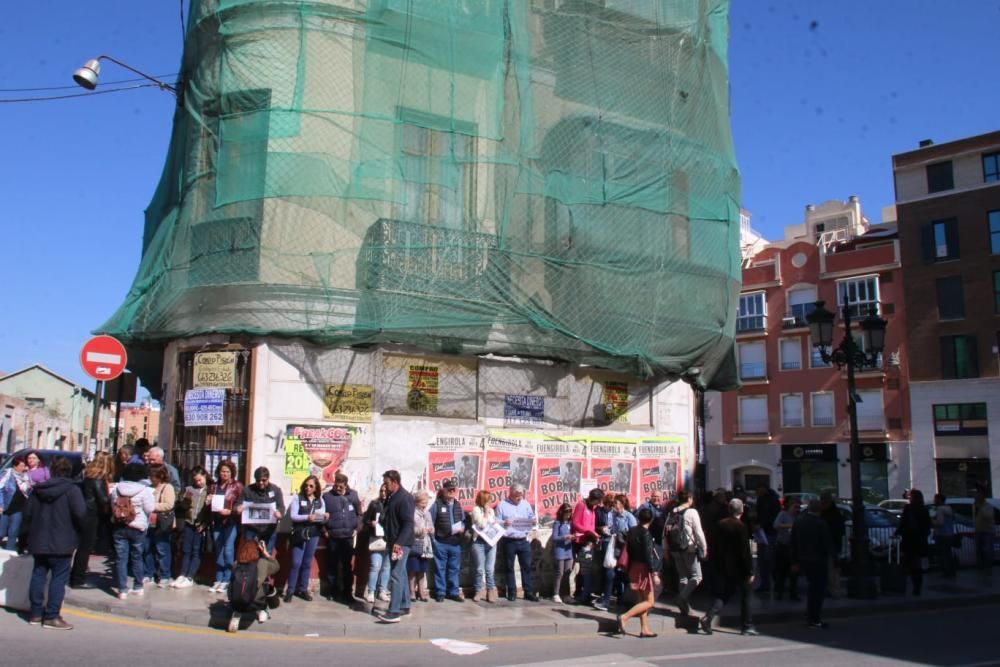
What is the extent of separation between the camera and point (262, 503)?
10.1 m

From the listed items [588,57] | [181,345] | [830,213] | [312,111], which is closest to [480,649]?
[181,345]

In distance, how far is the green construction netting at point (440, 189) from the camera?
1214 centimetres

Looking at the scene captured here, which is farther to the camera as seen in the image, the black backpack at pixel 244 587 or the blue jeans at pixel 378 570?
the blue jeans at pixel 378 570

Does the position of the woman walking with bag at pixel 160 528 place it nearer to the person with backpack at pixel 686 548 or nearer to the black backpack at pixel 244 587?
the black backpack at pixel 244 587

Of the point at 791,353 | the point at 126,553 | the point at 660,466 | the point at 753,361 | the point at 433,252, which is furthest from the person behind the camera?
the point at 753,361

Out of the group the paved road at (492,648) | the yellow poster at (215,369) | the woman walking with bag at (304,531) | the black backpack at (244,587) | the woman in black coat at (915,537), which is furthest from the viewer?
the woman in black coat at (915,537)

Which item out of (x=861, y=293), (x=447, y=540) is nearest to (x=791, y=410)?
(x=861, y=293)

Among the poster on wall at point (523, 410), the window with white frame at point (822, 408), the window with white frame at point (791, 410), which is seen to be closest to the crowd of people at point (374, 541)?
the poster on wall at point (523, 410)

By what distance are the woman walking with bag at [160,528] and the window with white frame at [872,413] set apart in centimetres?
4031

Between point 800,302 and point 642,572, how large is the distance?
41292mm

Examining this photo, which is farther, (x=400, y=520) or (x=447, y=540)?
(x=447, y=540)

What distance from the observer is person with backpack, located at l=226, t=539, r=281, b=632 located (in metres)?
8.90

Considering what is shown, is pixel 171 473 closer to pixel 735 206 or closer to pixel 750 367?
pixel 735 206

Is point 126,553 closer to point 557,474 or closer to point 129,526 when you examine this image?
point 129,526
